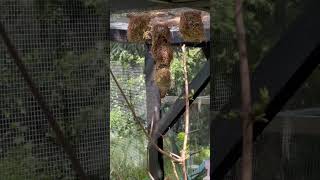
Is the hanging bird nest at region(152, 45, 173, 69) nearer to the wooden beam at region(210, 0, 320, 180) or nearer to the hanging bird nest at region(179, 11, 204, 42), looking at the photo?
the hanging bird nest at region(179, 11, 204, 42)

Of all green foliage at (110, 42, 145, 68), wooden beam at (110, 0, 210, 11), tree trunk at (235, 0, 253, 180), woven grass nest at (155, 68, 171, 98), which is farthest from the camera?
green foliage at (110, 42, 145, 68)

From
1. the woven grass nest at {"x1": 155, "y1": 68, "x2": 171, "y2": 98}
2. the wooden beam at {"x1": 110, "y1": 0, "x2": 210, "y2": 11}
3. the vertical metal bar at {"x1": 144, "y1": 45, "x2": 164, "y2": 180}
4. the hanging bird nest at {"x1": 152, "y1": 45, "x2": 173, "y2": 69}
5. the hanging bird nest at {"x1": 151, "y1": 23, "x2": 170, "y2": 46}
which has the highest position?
the wooden beam at {"x1": 110, "y1": 0, "x2": 210, "y2": 11}

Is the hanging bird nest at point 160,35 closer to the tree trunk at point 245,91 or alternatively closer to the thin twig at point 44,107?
the thin twig at point 44,107

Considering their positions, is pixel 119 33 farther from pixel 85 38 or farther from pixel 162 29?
pixel 85 38

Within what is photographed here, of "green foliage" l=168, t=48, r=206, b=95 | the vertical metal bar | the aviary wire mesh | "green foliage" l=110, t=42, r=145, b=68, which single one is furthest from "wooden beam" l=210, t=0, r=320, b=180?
"green foliage" l=110, t=42, r=145, b=68

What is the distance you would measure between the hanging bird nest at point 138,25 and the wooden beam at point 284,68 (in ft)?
9.46

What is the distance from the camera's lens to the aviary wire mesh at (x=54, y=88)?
151 centimetres

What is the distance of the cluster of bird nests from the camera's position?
4.10 meters

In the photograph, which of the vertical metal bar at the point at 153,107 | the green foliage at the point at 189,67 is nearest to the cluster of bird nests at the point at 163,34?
the vertical metal bar at the point at 153,107

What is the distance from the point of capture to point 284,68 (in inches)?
68.3

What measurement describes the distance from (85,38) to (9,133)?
385 mm

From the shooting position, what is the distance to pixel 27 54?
1.54 m

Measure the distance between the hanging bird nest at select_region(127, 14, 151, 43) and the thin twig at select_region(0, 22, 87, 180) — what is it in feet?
10.1

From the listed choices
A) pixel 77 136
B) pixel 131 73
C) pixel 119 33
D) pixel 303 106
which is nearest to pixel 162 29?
pixel 119 33
